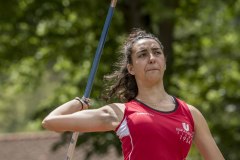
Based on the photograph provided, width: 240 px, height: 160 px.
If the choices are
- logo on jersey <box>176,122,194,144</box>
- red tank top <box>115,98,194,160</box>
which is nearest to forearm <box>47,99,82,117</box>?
red tank top <box>115,98,194,160</box>

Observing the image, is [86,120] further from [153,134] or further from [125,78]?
[125,78]

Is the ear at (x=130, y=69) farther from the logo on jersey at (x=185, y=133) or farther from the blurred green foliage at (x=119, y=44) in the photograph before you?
the blurred green foliage at (x=119, y=44)

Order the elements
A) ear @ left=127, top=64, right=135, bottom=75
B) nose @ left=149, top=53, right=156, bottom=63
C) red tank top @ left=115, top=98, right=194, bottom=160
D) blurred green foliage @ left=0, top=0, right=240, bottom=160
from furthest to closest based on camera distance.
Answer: blurred green foliage @ left=0, top=0, right=240, bottom=160 < ear @ left=127, top=64, right=135, bottom=75 < nose @ left=149, top=53, right=156, bottom=63 < red tank top @ left=115, top=98, right=194, bottom=160

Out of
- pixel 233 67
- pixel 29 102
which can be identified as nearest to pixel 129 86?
pixel 233 67

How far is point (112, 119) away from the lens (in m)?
4.96

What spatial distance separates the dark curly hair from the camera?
5281 mm

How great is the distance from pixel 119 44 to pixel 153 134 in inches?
433

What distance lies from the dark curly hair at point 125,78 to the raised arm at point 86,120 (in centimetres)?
29

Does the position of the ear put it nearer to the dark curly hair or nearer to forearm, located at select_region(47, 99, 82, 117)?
the dark curly hair

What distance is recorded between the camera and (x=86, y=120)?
195 inches

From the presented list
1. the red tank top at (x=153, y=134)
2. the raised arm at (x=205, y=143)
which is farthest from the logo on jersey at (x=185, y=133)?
the raised arm at (x=205, y=143)

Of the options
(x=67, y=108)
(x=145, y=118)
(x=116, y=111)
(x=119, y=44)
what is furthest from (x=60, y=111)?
(x=119, y=44)

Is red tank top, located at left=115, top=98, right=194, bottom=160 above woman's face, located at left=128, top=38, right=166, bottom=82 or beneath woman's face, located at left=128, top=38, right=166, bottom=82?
beneath

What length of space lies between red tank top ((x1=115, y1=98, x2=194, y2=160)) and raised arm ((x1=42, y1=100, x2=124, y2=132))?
0.19 ft
